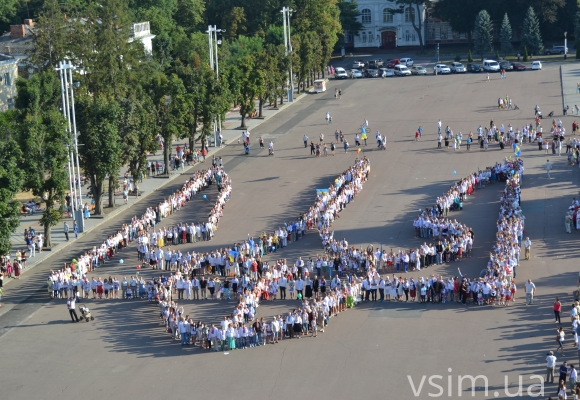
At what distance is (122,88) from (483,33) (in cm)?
5994

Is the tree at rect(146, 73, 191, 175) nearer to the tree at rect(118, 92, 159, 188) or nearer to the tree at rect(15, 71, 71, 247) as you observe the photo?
the tree at rect(118, 92, 159, 188)

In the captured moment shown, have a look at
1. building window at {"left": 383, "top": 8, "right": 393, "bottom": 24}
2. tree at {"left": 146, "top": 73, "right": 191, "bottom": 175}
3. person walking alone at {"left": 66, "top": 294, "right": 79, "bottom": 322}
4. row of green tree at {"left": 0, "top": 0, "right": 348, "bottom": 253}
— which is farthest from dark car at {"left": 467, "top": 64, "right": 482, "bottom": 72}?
person walking alone at {"left": 66, "top": 294, "right": 79, "bottom": 322}

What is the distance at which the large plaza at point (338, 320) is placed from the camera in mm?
29859

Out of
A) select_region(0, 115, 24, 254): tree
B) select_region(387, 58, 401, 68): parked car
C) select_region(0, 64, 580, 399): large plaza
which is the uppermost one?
select_region(387, 58, 401, 68): parked car

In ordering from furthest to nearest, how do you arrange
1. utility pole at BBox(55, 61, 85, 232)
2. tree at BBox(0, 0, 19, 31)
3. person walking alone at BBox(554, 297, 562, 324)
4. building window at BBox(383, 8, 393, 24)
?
1. building window at BBox(383, 8, 393, 24)
2. tree at BBox(0, 0, 19, 31)
3. utility pole at BBox(55, 61, 85, 232)
4. person walking alone at BBox(554, 297, 562, 324)

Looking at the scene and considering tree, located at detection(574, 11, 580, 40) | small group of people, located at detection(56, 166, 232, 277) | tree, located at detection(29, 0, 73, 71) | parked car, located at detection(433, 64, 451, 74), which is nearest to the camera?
small group of people, located at detection(56, 166, 232, 277)

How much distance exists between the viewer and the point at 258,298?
36.7 m

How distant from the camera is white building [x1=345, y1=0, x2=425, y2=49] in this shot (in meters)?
129

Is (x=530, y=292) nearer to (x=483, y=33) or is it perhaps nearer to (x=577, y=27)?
(x=483, y=33)

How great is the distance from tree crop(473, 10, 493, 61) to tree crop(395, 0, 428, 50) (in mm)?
11035

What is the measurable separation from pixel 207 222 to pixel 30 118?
33.8 ft

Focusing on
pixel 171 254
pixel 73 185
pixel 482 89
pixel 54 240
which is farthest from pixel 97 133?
pixel 482 89

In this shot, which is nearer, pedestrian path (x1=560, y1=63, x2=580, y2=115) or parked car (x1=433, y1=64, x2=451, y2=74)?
pedestrian path (x1=560, y1=63, x2=580, y2=115)

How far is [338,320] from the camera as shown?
115 feet
